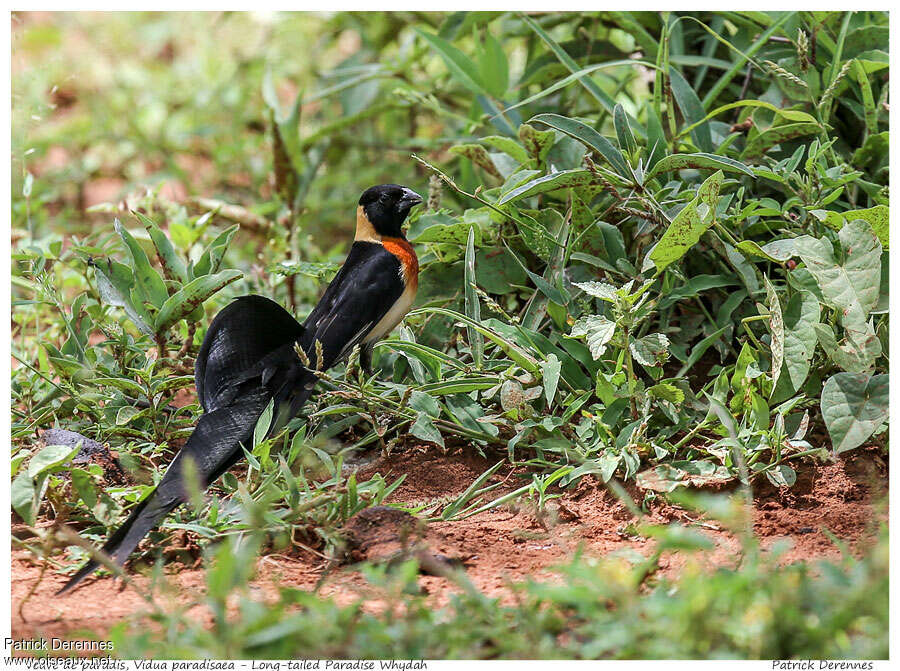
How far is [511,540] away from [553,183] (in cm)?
113

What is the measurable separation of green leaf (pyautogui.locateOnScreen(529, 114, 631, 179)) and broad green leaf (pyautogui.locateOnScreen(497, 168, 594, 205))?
0.30ft

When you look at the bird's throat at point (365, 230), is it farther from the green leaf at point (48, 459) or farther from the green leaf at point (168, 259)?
the green leaf at point (48, 459)

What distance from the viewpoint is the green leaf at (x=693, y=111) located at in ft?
10.1

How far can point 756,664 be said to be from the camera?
4.89ft

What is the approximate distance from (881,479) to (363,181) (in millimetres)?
3141

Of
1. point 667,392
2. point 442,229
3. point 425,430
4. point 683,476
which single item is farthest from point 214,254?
point 683,476

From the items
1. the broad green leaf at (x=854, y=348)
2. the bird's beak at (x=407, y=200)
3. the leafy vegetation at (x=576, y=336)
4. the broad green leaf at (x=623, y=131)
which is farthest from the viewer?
the bird's beak at (x=407, y=200)

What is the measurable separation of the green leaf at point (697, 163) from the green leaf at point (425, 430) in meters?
1.03

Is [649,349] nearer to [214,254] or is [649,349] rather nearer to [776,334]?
[776,334]

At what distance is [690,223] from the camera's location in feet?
7.99

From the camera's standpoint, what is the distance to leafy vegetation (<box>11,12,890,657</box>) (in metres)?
1.65

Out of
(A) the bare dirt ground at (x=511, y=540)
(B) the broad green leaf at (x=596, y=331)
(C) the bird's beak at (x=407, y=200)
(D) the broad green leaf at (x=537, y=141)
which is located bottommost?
(A) the bare dirt ground at (x=511, y=540)

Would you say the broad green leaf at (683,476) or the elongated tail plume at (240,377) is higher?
the elongated tail plume at (240,377)

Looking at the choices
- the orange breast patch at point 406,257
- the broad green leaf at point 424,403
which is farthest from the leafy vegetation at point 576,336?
the orange breast patch at point 406,257
